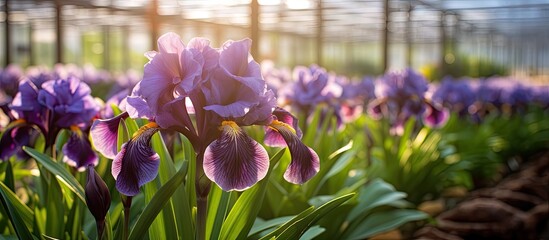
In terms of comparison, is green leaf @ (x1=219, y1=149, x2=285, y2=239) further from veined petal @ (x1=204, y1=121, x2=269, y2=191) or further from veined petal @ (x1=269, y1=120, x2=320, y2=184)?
veined petal @ (x1=204, y1=121, x2=269, y2=191)

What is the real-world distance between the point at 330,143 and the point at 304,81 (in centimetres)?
53

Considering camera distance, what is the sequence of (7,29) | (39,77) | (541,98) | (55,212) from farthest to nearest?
(541,98) < (7,29) < (39,77) < (55,212)

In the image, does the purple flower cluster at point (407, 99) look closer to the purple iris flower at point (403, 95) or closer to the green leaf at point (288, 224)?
the purple iris flower at point (403, 95)

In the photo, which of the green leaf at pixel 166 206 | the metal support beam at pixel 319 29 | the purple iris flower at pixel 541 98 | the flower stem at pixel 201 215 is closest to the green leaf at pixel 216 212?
the green leaf at pixel 166 206

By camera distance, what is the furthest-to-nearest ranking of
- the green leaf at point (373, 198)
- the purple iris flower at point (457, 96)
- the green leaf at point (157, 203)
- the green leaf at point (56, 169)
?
1. the purple iris flower at point (457, 96)
2. the green leaf at point (373, 198)
3. the green leaf at point (56, 169)
4. the green leaf at point (157, 203)

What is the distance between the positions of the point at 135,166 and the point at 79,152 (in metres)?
0.81

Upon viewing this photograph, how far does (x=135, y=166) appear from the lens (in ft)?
5.49

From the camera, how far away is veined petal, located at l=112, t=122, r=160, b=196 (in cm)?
167

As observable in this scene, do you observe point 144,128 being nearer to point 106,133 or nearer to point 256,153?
point 106,133

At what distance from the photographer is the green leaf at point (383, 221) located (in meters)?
3.24

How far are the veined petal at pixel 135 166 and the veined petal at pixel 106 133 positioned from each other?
0.67 feet

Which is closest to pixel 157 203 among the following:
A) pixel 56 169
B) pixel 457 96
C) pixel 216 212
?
pixel 216 212

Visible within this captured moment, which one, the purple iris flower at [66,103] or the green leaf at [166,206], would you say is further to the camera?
the purple iris flower at [66,103]

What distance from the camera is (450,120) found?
634cm
